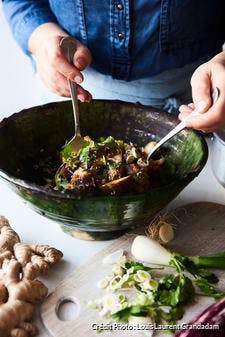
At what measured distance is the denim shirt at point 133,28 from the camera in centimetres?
114

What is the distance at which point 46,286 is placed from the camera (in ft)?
2.84

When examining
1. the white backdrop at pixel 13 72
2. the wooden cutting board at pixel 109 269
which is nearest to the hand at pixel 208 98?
the wooden cutting board at pixel 109 269

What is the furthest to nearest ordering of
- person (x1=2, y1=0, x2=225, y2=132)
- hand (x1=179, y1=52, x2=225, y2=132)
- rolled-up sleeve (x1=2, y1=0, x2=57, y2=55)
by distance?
rolled-up sleeve (x1=2, y1=0, x2=57, y2=55) → person (x1=2, y1=0, x2=225, y2=132) → hand (x1=179, y1=52, x2=225, y2=132)

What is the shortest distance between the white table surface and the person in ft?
0.65

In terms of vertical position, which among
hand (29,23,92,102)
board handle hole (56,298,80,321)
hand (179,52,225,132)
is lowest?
board handle hole (56,298,80,321)

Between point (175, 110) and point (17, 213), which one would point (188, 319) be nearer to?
point (17, 213)

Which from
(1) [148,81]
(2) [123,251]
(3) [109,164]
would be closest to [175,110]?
(1) [148,81]

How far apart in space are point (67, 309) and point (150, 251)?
0.60ft

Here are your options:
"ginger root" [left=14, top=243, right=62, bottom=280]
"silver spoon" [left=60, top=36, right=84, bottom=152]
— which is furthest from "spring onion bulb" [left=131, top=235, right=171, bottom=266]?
"silver spoon" [left=60, top=36, right=84, bottom=152]

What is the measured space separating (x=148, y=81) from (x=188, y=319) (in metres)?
0.67

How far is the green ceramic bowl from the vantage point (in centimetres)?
81

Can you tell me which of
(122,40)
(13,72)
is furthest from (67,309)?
(13,72)

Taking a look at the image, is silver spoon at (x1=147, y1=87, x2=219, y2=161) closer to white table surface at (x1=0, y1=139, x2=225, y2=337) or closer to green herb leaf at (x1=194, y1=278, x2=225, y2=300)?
white table surface at (x1=0, y1=139, x2=225, y2=337)

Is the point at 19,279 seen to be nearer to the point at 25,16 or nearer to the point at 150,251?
the point at 150,251
